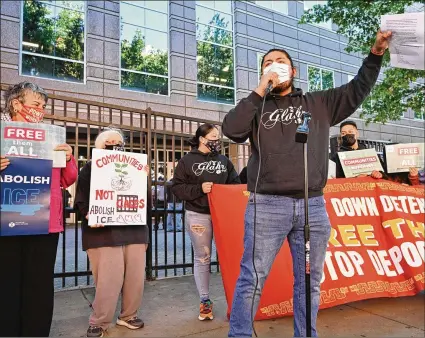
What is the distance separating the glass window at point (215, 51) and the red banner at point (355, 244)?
11795 mm

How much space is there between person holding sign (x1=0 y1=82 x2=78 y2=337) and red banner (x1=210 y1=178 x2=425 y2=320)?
5.03ft

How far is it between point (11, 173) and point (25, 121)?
39cm

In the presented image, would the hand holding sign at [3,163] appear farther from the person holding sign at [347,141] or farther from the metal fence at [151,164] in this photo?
the person holding sign at [347,141]

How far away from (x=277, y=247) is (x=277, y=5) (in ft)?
57.2

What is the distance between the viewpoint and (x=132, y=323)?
11.0 ft

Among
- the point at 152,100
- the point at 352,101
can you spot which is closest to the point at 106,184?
the point at 352,101

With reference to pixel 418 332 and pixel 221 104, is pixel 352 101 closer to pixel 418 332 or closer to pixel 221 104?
pixel 418 332

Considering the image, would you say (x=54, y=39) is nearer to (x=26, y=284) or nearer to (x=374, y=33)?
(x=374, y=33)

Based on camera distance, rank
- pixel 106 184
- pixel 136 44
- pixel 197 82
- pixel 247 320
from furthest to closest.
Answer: pixel 197 82 → pixel 136 44 → pixel 106 184 → pixel 247 320

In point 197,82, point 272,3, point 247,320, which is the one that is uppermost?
point 272,3

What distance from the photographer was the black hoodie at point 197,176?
373 centimetres

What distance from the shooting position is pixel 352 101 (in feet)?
8.26

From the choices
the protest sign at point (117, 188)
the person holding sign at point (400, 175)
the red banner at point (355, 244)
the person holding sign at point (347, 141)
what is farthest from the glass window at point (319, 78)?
the protest sign at point (117, 188)

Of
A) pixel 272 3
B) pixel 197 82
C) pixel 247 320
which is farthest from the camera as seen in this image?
pixel 272 3
